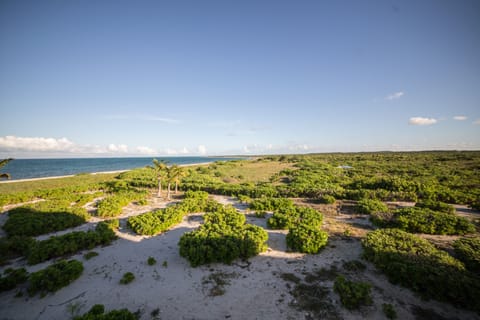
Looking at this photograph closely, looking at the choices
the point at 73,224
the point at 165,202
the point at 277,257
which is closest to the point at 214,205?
the point at 165,202

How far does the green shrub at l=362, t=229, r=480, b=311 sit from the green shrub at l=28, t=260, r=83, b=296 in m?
12.0

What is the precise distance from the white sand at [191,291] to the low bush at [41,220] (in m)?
3.48

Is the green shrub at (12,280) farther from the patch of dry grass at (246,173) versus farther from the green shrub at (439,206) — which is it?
the patch of dry grass at (246,173)

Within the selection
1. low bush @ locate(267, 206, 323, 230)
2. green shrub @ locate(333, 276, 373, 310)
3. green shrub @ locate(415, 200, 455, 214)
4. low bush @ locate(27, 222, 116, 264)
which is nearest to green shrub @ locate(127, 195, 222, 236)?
low bush @ locate(27, 222, 116, 264)

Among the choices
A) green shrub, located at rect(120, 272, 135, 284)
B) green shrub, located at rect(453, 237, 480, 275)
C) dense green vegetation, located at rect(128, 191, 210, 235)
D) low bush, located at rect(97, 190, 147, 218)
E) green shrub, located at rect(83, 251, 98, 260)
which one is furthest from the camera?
low bush, located at rect(97, 190, 147, 218)

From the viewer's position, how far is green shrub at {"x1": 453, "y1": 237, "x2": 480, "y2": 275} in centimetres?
679

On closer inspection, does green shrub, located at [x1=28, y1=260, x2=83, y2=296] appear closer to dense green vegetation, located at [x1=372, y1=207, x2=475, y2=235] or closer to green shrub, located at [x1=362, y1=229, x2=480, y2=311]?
green shrub, located at [x1=362, y1=229, x2=480, y2=311]

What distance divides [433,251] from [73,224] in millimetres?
19487

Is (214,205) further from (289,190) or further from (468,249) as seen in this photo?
(468,249)

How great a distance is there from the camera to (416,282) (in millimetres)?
6059

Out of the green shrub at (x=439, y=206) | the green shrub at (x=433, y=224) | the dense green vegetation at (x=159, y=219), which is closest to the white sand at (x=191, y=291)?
the dense green vegetation at (x=159, y=219)

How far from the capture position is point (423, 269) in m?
6.03

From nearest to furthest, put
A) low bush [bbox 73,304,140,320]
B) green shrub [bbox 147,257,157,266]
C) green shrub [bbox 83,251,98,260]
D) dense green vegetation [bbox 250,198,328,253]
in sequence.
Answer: low bush [bbox 73,304,140,320]
green shrub [bbox 147,257,157,266]
green shrub [bbox 83,251,98,260]
dense green vegetation [bbox 250,198,328,253]

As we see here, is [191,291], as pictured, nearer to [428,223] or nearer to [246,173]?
[428,223]
